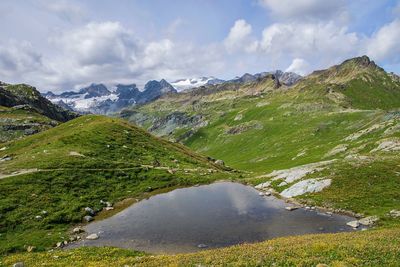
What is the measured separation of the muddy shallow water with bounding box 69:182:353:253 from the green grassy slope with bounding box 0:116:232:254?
201 inches

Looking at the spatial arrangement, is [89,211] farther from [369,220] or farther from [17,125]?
[17,125]

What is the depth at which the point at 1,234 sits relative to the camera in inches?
1527

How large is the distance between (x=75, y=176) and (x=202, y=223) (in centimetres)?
2646

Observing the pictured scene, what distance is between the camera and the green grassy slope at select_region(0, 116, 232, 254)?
42.2 meters

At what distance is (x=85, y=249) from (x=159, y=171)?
33.7 meters

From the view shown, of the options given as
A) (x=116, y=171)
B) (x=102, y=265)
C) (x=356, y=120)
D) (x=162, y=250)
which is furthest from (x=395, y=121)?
(x=102, y=265)

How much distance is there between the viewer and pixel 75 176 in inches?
2272

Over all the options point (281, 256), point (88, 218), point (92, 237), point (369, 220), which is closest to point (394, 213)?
point (369, 220)

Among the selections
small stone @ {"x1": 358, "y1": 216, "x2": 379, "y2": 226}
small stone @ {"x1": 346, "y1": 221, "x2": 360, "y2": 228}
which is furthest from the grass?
small stone @ {"x1": 358, "y1": 216, "x2": 379, "y2": 226}

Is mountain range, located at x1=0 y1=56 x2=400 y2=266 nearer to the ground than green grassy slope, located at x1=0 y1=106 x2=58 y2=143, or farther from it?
nearer to the ground

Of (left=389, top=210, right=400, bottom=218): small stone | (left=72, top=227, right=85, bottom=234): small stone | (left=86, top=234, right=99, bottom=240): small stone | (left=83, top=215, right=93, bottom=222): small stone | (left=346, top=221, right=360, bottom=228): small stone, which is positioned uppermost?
(left=83, top=215, right=93, bottom=222): small stone

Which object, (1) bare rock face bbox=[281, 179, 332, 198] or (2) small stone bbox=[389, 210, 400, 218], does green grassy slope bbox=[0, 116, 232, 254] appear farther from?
(2) small stone bbox=[389, 210, 400, 218]

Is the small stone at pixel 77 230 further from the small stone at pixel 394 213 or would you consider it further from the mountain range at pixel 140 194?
the small stone at pixel 394 213

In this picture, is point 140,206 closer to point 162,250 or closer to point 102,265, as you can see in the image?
point 162,250
